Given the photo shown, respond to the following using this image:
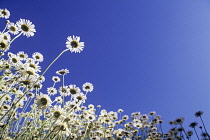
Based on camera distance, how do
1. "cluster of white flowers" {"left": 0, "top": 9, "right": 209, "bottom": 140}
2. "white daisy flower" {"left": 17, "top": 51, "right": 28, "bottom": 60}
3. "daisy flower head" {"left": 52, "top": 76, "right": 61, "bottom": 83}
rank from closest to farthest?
1. "cluster of white flowers" {"left": 0, "top": 9, "right": 209, "bottom": 140}
2. "white daisy flower" {"left": 17, "top": 51, "right": 28, "bottom": 60}
3. "daisy flower head" {"left": 52, "top": 76, "right": 61, "bottom": 83}

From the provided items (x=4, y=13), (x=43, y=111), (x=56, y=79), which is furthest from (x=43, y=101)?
(x=4, y=13)

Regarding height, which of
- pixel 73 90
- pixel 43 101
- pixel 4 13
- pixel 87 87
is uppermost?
pixel 4 13

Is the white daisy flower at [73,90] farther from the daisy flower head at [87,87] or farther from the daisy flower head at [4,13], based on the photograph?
the daisy flower head at [4,13]

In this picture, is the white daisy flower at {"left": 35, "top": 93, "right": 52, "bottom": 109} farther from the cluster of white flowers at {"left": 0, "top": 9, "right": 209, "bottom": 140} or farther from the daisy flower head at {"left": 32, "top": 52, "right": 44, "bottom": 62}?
the daisy flower head at {"left": 32, "top": 52, "right": 44, "bottom": 62}

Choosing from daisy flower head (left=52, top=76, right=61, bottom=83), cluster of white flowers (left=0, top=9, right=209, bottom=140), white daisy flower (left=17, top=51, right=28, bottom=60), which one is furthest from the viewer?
daisy flower head (left=52, top=76, right=61, bottom=83)

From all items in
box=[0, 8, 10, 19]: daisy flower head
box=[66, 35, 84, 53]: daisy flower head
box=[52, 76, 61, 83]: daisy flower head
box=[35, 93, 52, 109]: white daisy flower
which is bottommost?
box=[35, 93, 52, 109]: white daisy flower

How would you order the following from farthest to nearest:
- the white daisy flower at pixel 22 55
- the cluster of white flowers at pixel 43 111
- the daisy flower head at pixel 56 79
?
the daisy flower head at pixel 56 79, the white daisy flower at pixel 22 55, the cluster of white flowers at pixel 43 111

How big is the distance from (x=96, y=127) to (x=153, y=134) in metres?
2.58

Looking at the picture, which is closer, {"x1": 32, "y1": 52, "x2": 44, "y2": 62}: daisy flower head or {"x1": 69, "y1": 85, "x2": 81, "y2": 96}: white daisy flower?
{"x1": 69, "y1": 85, "x2": 81, "y2": 96}: white daisy flower

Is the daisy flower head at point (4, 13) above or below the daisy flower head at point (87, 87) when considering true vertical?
above

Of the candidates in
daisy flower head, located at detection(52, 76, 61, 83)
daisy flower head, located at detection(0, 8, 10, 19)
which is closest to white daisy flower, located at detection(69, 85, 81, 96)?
daisy flower head, located at detection(52, 76, 61, 83)

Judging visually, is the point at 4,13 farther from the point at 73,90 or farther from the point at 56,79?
the point at 73,90

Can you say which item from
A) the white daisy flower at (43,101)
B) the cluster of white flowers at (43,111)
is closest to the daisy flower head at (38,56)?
the cluster of white flowers at (43,111)

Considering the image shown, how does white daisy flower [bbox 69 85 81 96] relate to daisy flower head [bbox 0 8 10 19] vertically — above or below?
below
